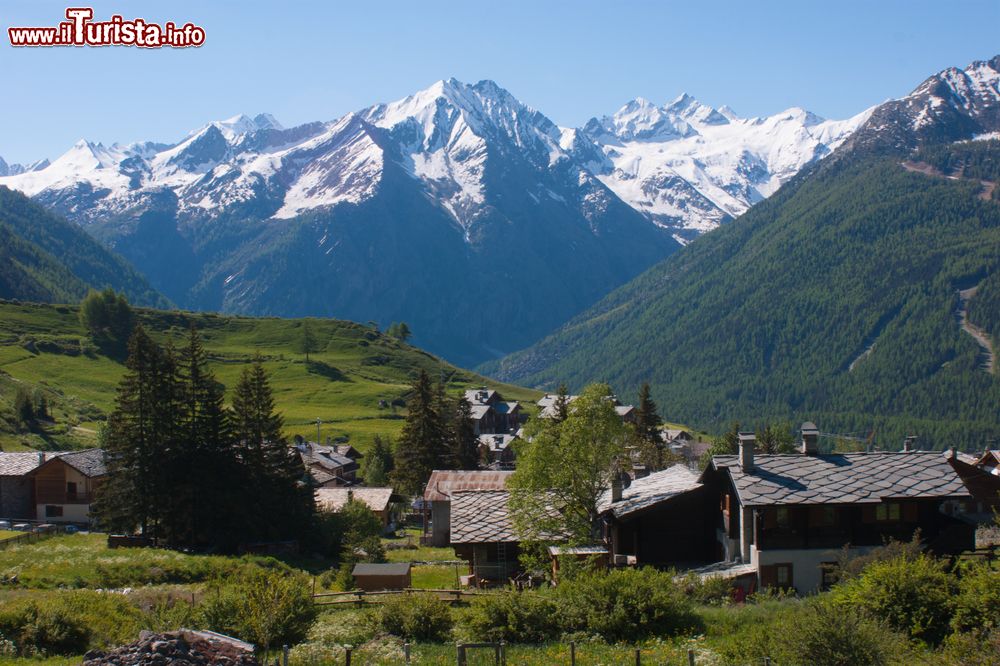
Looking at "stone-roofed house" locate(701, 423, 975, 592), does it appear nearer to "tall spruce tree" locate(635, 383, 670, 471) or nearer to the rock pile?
the rock pile

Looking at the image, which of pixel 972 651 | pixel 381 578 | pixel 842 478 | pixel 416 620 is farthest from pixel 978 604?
pixel 381 578

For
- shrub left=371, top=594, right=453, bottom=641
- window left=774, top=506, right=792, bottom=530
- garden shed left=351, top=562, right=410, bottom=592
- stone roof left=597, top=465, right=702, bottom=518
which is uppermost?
stone roof left=597, top=465, right=702, bottom=518

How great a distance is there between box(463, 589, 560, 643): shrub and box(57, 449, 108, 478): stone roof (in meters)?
54.0

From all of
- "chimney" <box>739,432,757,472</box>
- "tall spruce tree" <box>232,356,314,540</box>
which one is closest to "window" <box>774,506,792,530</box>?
"chimney" <box>739,432,757,472</box>

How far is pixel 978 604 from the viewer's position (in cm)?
2583

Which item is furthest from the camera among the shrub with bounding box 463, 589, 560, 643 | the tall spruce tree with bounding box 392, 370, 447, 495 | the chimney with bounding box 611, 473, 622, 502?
the tall spruce tree with bounding box 392, 370, 447, 495

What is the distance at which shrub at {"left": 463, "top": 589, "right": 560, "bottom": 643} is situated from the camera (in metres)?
28.2

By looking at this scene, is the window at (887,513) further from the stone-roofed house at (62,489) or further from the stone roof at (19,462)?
the stone roof at (19,462)

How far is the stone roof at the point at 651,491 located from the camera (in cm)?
4621

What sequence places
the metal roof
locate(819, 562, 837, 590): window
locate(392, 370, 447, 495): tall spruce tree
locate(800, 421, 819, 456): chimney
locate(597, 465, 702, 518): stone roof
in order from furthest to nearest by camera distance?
locate(392, 370, 447, 495): tall spruce tree, locate(800, 421, 819, 456): chimney, locate(597, 465, 702, 518): stone roof, the metal roof, locate(819, 562, 837, 590): window

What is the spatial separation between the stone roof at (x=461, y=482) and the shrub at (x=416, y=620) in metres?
44.7

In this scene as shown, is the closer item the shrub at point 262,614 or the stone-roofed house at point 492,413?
the shrub at point 262,614

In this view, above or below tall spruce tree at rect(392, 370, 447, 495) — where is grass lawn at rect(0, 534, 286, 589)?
below

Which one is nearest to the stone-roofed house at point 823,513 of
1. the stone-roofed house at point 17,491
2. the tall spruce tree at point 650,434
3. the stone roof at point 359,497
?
the stone roof at point 359,497
